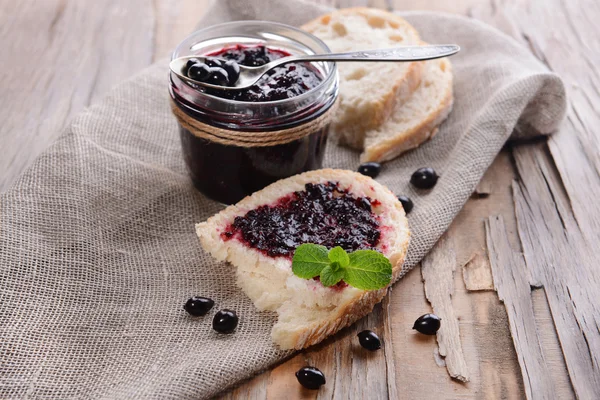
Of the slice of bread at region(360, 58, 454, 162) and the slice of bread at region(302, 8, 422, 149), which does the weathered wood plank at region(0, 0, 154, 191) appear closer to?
the slice of bread at region(302, 8, 422, 149)

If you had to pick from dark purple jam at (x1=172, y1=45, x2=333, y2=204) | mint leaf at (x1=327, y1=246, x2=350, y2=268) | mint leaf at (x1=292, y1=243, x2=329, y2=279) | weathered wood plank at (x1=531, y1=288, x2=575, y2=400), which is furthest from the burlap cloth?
weathered wood plank at (x1=531, y1=288, x2=575, y2=400)

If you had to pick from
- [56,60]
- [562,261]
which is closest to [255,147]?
[562,261]

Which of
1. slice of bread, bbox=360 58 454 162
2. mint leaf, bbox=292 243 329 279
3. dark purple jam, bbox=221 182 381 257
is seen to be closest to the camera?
mint leaf, bbox=292 243 329 279

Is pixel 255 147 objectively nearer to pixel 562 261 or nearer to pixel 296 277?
pixel 296 277

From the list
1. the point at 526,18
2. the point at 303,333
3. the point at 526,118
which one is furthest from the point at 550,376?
the point at 526,18

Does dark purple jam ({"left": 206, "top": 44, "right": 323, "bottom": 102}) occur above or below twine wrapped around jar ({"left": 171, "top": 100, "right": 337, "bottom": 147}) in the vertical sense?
above

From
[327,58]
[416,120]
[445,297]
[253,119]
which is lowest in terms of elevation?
[445,297]

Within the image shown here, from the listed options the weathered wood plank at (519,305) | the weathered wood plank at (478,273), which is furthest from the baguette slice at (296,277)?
the weathered wood plank at (519,305)
